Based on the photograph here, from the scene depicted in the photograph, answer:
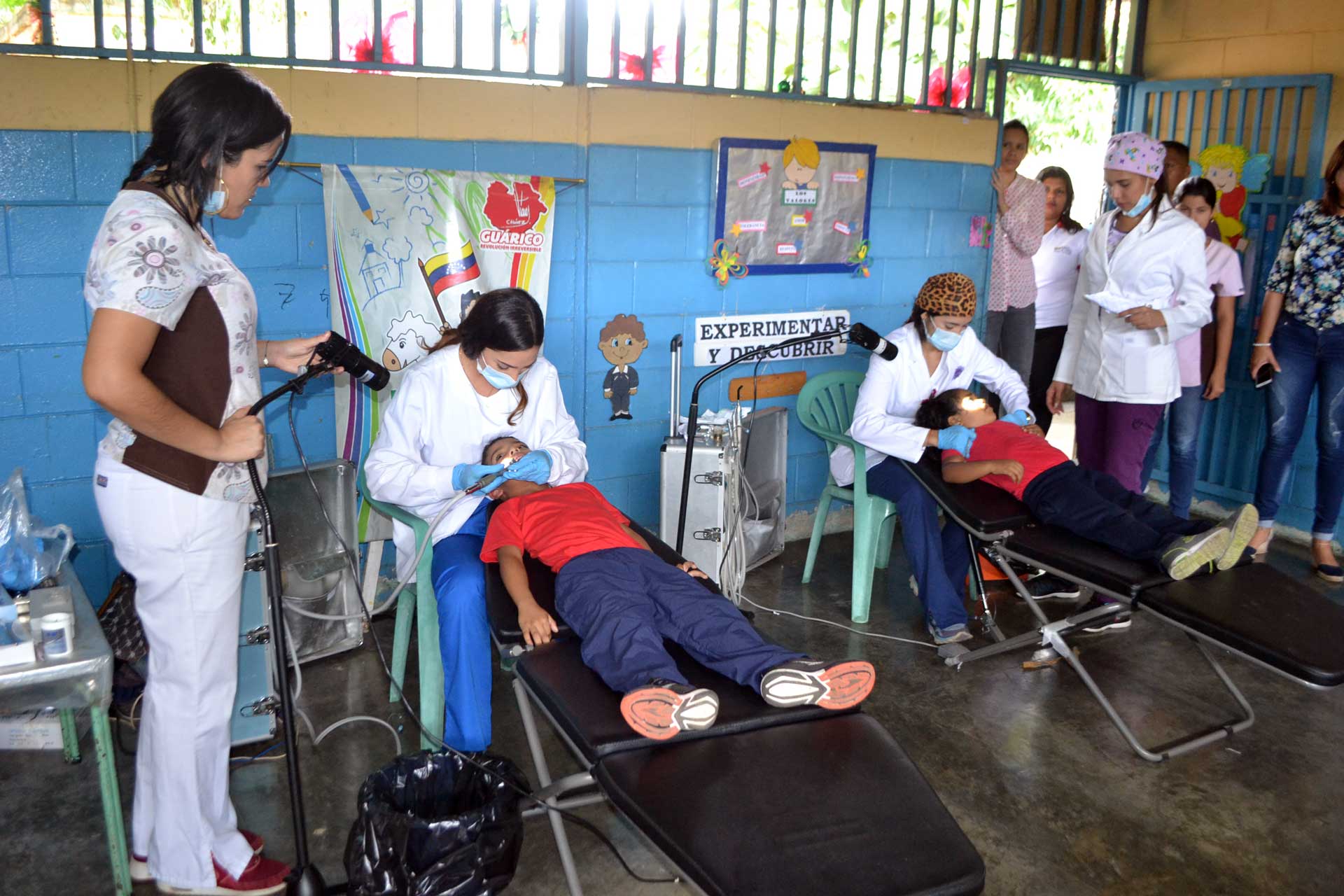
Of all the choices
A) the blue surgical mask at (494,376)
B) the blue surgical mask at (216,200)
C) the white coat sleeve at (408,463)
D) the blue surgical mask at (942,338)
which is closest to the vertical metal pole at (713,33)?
the blue surgical mask at (942,338)

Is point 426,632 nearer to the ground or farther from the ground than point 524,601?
nearer to the ground

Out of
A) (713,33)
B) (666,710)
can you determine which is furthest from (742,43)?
(666,710)

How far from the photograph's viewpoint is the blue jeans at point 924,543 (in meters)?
3.50

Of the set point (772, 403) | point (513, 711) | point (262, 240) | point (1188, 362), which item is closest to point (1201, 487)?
point (1188, 362)

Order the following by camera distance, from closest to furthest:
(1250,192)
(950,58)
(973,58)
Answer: (950,58), (973,58), (1250,192)

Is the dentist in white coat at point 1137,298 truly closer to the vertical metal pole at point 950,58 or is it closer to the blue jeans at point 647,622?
the vertical metal pole at point 950,58

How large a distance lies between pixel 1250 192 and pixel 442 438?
387cm

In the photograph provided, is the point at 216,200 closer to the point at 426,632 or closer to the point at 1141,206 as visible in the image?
the point at 426,632

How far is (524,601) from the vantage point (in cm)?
238

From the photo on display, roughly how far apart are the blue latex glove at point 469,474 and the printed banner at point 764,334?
1.57 m

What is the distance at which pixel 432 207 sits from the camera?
339 cm

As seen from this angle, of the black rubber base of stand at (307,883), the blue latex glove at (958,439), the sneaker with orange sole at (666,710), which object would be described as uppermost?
the blue latex glove at (958,439)

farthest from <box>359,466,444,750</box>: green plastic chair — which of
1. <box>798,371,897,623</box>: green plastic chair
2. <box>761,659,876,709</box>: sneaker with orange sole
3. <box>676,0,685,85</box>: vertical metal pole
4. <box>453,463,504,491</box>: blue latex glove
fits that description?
<box>676,0,685,85</box>: vertical metal pole

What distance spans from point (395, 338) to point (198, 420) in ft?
4.96
